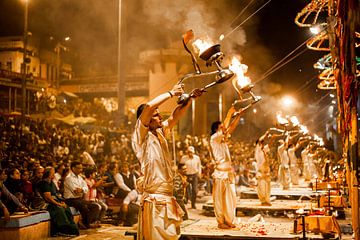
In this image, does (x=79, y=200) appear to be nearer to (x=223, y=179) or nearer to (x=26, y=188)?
(x=26, y=188)

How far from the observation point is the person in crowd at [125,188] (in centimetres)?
1050

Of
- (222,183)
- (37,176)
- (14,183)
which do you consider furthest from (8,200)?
(222,183)

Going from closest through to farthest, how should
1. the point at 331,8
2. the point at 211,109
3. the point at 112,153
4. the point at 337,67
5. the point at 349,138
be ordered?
the point at 349,138 < the point at 337,67 < the point at 331,8 < the point at 112,153 < the point at 211,109

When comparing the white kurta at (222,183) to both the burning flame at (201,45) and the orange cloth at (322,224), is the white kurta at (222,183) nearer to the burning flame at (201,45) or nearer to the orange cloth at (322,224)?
the orange cloth at (322,224)

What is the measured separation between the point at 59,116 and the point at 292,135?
12.4 m

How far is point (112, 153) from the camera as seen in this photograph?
20.3 meters

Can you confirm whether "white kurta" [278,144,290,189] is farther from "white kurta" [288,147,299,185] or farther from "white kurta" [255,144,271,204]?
"white kurta" [255,144,271,204]

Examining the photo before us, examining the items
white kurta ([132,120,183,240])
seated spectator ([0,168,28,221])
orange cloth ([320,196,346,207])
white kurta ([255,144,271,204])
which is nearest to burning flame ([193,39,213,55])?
white kurta ([132,120,183,240])

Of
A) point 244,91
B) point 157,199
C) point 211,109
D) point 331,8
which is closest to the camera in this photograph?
point 157,199

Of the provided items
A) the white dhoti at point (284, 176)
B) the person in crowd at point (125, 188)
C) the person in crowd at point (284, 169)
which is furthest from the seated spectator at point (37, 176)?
the white dhoti at point (284, 176)

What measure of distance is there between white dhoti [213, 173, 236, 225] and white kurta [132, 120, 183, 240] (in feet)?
12.6

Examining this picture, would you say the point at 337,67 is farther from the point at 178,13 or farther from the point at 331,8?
the point at 178,13

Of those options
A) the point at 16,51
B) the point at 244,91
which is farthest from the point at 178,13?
the point at 16,51

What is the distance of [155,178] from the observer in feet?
16.0
